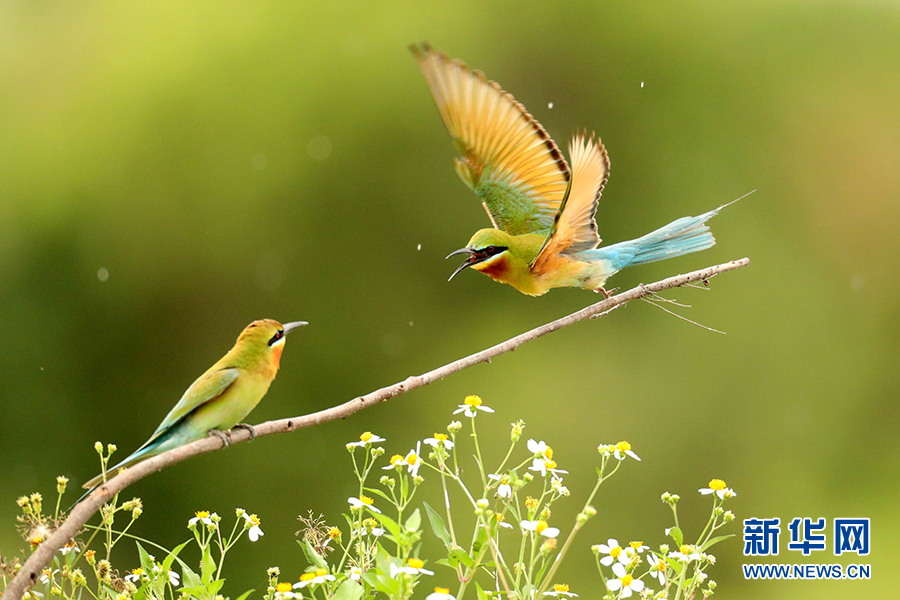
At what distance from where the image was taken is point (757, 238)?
2.94 metres

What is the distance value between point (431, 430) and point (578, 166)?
1.88 meters

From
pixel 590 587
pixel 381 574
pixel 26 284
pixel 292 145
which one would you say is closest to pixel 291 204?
pixel 292 145

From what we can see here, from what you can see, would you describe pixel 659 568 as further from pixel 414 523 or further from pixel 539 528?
pixel 414 523

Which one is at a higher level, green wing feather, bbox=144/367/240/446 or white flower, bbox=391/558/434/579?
green wing feather, bbox=144/367/240/446

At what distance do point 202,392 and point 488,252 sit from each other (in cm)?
46

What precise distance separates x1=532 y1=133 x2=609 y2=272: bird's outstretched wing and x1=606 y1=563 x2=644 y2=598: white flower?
0.40 m

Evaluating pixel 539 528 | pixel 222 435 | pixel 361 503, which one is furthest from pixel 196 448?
pixel 539 528

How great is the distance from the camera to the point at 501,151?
1.21 m

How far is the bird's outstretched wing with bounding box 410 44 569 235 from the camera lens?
3.60 feet

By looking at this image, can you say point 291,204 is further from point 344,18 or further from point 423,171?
point 344,18

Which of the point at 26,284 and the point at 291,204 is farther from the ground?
the point at 291,204

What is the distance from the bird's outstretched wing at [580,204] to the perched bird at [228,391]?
1.20 feet

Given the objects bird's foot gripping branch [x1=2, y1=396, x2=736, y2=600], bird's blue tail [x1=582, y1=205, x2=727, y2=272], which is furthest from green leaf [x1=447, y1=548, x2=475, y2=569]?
bird's blue tail [x1=582, y1=205, x2=727, y2=272]

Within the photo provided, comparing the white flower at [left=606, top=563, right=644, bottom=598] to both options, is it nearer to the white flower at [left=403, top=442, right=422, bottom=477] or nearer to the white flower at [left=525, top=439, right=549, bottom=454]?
the white flower at [left=525, top=439, right=549, bottom=454]
